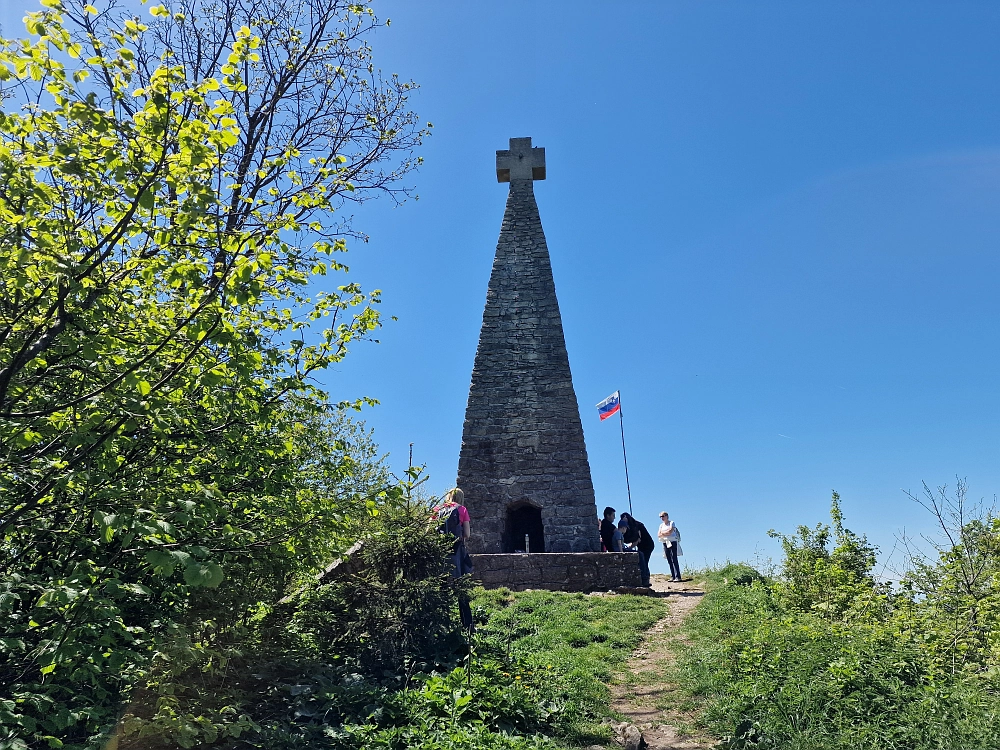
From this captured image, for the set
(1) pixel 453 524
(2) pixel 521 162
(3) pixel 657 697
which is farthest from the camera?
(2) pixel 521 162

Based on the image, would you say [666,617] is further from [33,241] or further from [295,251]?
[33,241]

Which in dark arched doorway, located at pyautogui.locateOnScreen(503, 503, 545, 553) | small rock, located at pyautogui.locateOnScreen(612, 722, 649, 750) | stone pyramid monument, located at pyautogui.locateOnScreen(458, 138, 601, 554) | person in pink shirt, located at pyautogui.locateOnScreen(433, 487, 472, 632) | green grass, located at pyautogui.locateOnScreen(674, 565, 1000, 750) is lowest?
small rock, located at pyautogui.locateOnScreen(612, 722, 649, 750)

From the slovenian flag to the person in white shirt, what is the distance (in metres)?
3.76

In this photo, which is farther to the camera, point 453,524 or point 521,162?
point 521,162

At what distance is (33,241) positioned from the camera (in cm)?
332

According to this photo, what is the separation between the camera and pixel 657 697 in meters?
6.23

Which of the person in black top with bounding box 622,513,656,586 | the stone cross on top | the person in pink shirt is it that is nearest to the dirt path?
the person in pink shirt

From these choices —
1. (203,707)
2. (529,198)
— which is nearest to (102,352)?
(203,707)

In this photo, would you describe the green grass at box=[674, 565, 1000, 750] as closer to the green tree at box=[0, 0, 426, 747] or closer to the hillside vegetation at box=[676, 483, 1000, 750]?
the hillside vegetation at box=[676, 483, 1000, 750]

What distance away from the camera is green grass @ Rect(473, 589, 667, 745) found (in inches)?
226

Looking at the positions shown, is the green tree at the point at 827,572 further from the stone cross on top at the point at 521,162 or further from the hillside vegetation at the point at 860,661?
the stone cross on top at the point at 521,162

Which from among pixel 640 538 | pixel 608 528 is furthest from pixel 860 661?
pixel 608 528

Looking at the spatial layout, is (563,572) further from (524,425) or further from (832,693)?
(832,693)

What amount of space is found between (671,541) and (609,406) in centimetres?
431
